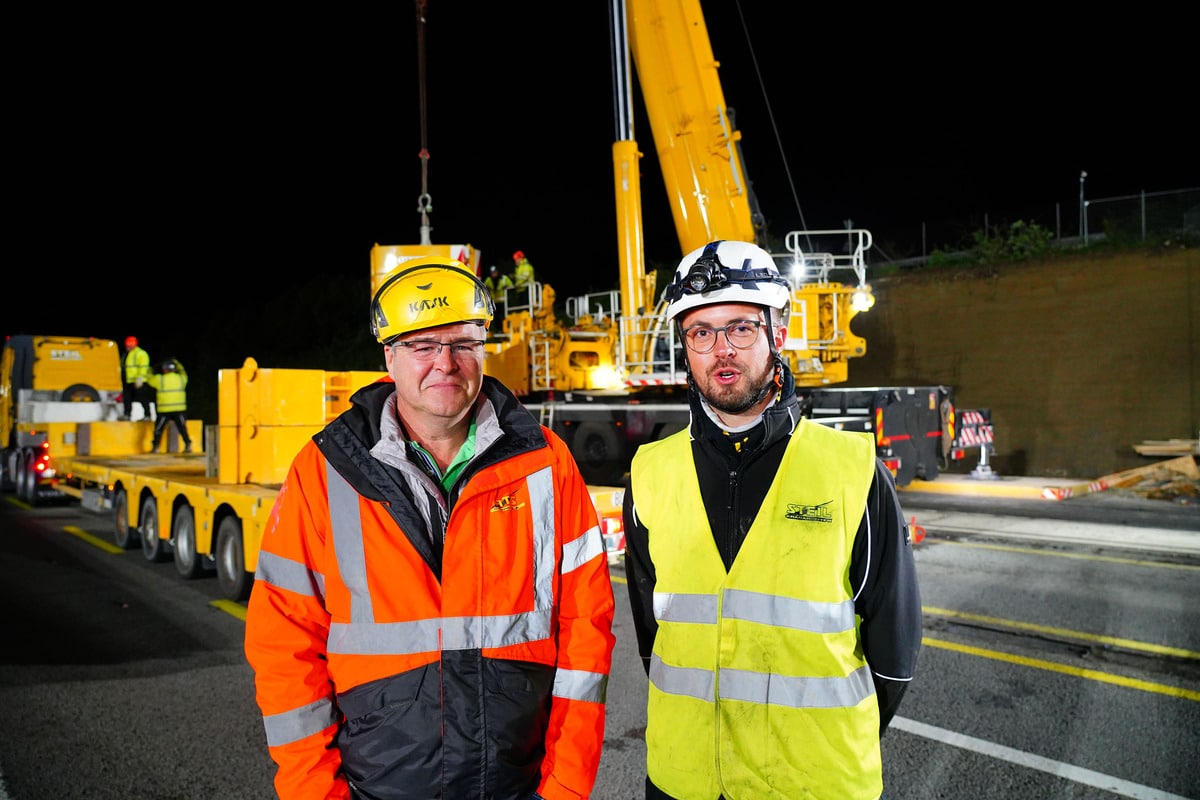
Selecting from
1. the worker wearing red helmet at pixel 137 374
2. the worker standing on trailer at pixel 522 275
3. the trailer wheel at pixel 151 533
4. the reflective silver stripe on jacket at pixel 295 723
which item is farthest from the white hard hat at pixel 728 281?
the worker wearing red helmet at pixel 137 374

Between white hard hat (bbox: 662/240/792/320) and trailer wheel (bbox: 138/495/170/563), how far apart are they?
26.2 ft

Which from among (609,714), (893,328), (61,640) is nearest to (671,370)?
(609,714)

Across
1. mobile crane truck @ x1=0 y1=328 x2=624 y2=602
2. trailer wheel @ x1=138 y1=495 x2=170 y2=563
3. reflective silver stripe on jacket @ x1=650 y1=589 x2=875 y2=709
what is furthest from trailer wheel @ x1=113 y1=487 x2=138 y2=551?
reflective silver stripe on jacket @ x1=650 y1=589 x2=875 y2=709

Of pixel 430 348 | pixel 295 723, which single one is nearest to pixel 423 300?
pixel 430 348

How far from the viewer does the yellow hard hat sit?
2.20 meters

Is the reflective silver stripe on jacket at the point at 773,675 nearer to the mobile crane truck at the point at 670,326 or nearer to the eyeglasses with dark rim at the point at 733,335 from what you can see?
the eyeglasses with dark rim at the point at 733,335

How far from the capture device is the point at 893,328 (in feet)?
53.0

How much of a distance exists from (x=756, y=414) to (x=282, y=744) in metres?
1.44

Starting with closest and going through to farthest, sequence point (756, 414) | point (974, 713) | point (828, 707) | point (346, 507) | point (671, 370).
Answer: point (828, 707) → point (346, 507) → point (756, 414) → point (974, 713) → point (671, 370)

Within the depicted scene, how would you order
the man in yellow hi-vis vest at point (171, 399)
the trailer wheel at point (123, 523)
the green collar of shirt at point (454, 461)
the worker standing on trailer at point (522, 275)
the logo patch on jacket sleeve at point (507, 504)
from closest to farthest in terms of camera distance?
1. the logo patch on jacket sleeve at point (507, 504)
2. the green collar of shirt at point (454, 461)
3. the trailer wheel at point (123, 523)
4. the man in yellow hi-vis vest at point (171, 399)
5. the worker standing on trailer at point (522, 275)

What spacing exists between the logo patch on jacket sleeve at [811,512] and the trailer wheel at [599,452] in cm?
936

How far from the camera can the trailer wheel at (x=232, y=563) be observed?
662 centimetres

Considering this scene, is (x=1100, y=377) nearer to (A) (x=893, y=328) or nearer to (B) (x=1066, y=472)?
(B) (x=1066, y=472)

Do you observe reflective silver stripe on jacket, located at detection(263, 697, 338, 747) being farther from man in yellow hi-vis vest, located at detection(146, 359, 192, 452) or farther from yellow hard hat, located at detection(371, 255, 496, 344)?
man in yellow hi-vis vest, located at detection(146, 359, 192, 452)
